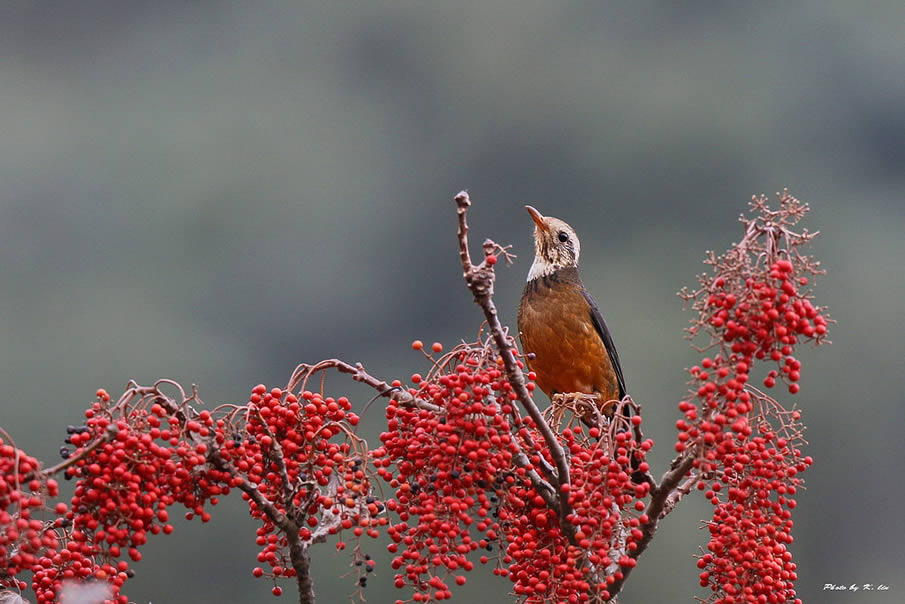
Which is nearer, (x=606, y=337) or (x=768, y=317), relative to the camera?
(x=768, y=317)

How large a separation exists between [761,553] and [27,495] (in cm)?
154

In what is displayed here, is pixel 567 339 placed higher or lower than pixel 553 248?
lower

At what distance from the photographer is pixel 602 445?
2.33 m

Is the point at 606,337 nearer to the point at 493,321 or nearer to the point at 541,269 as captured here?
the point at 541,269

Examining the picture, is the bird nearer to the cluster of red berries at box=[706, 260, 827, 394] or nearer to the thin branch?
the thin branch

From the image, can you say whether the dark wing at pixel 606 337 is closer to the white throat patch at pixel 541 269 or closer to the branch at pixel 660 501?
the white throat patch at pixel 541 269

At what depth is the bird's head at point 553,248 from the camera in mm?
4957

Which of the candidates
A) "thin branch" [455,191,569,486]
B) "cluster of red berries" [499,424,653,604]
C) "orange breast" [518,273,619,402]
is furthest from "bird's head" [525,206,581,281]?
"thin branch" [455,191,569,486]

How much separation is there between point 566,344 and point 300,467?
2452mm

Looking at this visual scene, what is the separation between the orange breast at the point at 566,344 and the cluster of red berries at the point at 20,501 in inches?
119

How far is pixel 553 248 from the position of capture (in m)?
4.98

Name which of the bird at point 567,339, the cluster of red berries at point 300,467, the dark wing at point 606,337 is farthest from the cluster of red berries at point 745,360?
the dark wing at point 606,337

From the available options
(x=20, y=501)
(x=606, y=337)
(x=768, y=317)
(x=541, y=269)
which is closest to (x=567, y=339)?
(x=606, y=337)

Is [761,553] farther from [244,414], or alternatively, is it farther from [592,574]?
[244,414]
